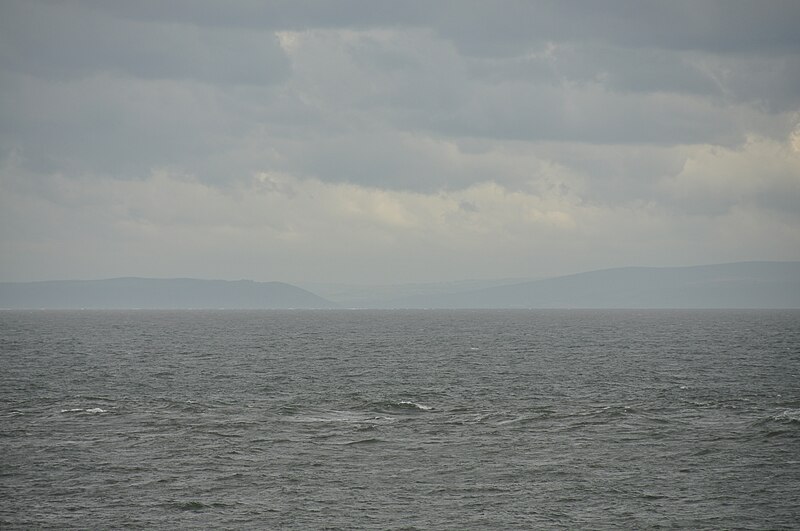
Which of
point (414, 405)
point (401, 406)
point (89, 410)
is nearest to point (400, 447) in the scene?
point (401, 406)

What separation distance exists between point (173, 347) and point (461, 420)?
305 feet

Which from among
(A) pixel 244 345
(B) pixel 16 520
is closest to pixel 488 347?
(A) pixel 244 345

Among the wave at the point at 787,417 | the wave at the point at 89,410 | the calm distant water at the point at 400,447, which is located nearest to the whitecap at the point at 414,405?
the calm distant water at the point at 400,447

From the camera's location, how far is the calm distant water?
4284cm

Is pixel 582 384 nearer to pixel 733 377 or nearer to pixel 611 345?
pixel 733 377

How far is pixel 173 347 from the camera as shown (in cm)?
14825

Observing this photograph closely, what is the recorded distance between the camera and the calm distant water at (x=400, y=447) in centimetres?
4284

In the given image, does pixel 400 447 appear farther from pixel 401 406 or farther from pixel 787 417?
pixel 787 417

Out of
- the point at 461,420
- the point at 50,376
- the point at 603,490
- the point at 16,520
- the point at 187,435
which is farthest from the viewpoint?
the point at 50,376

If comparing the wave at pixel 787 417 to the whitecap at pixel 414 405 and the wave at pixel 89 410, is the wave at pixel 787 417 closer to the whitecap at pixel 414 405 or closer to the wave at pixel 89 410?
the whitecap at pixel 414 405

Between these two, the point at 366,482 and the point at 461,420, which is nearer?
the point at 366,482

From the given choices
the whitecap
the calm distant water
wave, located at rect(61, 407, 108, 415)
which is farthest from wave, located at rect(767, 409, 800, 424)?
wave, located at rect(61, 407, 108, 415)

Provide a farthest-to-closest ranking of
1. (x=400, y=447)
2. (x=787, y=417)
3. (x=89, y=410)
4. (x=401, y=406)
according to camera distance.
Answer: (x=401, y=406) < (x=89, y=410) < (x=787, y=417) < (x=400, y=447)

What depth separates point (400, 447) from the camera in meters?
56.7
